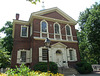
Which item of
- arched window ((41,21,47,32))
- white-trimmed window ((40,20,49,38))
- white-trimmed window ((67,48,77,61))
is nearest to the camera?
white-trimmed window ((40,20,49,38))

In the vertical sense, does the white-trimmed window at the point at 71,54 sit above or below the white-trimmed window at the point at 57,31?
below

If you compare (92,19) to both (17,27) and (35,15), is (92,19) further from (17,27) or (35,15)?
(17,27)

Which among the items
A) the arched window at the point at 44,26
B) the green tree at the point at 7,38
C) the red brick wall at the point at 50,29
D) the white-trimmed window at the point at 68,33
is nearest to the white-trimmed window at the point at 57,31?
the red brick wall at the point at 50,29

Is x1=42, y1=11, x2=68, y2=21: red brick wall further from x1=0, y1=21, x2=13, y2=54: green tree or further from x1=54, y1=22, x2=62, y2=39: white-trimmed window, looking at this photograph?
x1=0, y1=21, x2=13, y2=54: green tree

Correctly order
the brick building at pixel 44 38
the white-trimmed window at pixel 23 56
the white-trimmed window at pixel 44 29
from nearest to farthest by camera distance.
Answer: the brick building at pixel 44 38
the white-trimmed window at pixel 23 56
the white-trimmed window at pixel 44 29

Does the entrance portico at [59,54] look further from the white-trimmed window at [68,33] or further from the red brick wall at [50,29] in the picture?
the white-trimmed window at [68,33]

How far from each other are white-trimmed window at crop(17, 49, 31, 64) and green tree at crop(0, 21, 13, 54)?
11763 millimetres

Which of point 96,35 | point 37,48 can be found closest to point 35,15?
point 37,48

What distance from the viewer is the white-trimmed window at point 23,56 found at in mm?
13714

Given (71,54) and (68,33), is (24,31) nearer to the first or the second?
(68,33)

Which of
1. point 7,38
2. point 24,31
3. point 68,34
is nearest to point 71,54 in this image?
point 68,34

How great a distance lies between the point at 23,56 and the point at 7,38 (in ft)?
47.1

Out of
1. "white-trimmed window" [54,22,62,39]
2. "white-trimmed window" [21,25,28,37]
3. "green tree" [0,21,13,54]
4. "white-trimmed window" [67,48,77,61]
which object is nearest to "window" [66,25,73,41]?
"white-trimmed window" [54,22,62,39]

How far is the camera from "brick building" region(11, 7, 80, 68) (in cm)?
1320
